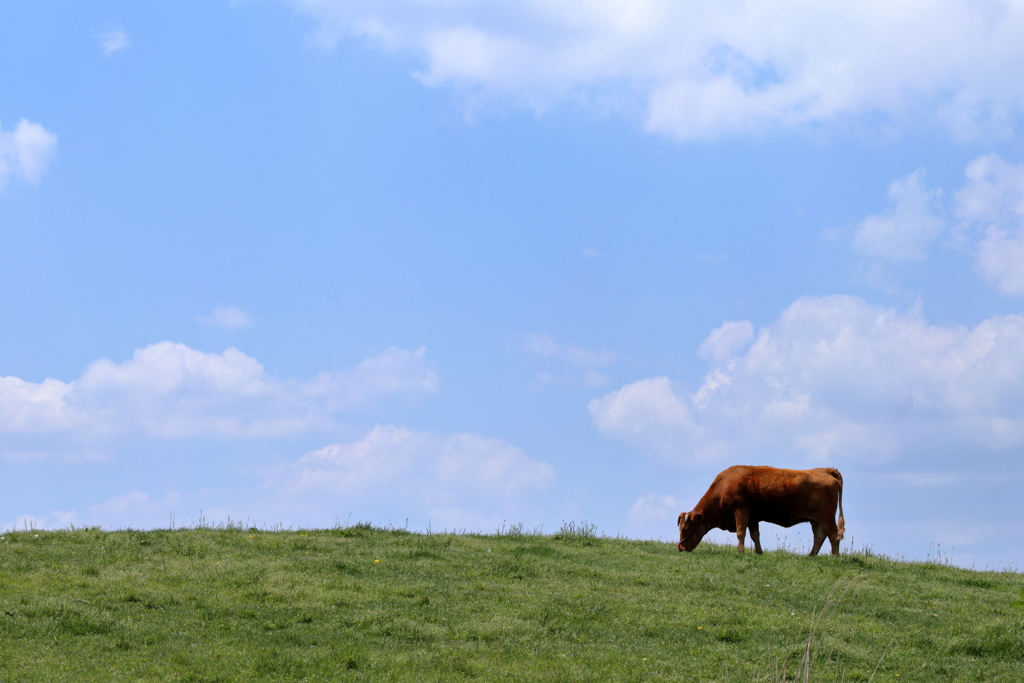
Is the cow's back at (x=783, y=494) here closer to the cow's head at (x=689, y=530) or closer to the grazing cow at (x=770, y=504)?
the grazing cow at (x=770, y=504)

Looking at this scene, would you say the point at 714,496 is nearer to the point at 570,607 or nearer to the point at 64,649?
the point at 570,607

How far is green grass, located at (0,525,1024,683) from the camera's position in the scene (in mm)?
12797

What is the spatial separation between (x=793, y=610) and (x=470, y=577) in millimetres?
5931

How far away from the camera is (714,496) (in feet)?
76.1

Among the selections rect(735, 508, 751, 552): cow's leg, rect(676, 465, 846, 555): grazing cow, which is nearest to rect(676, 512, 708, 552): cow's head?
rect(676, 465, 846, 555): grazing cow

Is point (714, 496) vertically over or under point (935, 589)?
over

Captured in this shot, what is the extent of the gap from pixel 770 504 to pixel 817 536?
1.38 meters

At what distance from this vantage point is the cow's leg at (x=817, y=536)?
74.1ft

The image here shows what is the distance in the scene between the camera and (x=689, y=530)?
75.1ft

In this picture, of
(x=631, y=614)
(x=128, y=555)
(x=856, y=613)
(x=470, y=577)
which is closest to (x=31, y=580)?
(x=128, y=555)

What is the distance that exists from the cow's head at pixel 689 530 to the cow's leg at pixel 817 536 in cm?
268

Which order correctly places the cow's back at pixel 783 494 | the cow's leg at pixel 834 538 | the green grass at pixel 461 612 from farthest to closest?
the cow's leg at pixel 834 538 → the cow's back at pixel 783 494 → the green grass at pixel 461 612

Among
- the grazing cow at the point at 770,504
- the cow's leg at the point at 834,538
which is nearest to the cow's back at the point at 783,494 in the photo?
the grazing cow at the point at 770,504

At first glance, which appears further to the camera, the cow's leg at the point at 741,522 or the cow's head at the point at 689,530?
the cow's head at the point at 689,530
